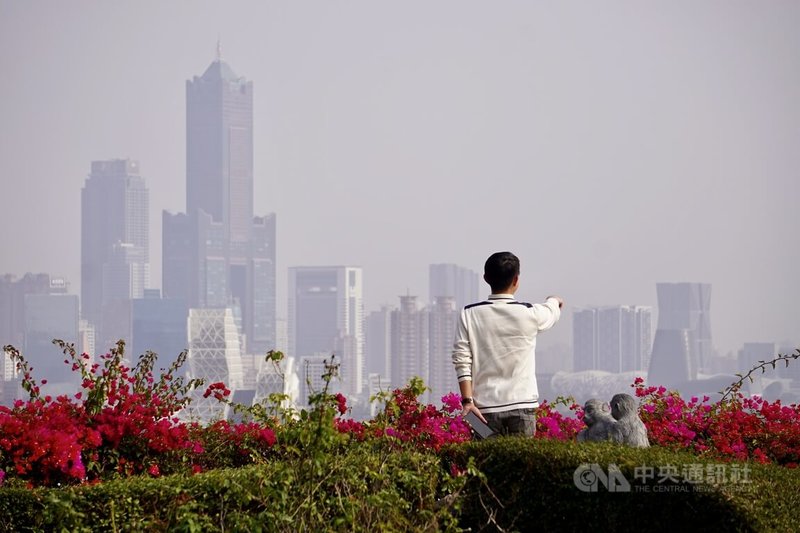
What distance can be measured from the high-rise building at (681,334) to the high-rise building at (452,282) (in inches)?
1058

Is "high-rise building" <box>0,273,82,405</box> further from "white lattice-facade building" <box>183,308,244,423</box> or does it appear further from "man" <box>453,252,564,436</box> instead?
"man" <box>453,252,564,436</box>

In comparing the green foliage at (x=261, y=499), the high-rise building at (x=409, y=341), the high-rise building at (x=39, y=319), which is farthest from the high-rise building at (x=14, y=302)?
the green foliage at (x=261, y=499)

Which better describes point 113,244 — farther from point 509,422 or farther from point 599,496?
point 599,496

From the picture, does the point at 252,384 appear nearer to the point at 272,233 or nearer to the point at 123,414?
the point at 272,233

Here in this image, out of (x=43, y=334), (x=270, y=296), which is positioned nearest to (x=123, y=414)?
(x=43, y=334)

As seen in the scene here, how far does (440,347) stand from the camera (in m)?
107

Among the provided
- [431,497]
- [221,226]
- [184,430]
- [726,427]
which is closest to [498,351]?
[431,497]

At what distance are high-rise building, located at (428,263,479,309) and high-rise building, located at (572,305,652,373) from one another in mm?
21668

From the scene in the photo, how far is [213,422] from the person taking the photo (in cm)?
482

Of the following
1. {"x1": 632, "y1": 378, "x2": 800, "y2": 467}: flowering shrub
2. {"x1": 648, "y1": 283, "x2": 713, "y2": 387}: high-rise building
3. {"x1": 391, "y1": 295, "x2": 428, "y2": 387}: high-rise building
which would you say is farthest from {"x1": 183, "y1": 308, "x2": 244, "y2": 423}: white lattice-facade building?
{"x1": 632, "y1": 378, "x2": 800, "y2": 467}: flowering shrub

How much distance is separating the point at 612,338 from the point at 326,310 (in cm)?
4635

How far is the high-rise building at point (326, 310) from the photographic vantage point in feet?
443

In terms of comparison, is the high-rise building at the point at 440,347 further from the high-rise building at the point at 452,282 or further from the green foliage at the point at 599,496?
the green foliage at the point at 599,496

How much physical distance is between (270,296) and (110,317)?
82.2ft
